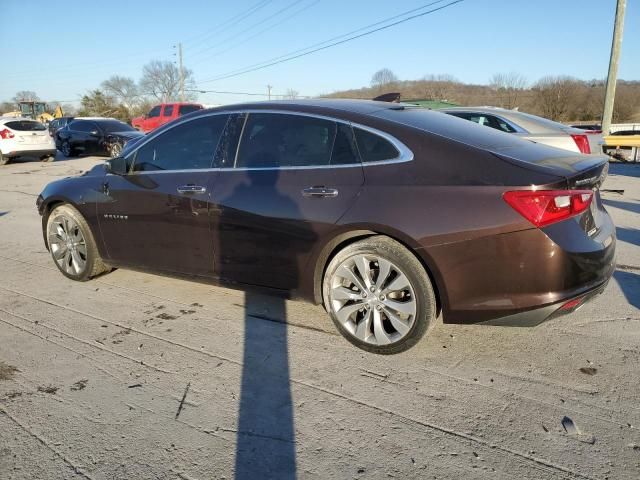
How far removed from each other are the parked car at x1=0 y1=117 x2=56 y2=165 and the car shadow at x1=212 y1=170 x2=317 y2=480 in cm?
1626

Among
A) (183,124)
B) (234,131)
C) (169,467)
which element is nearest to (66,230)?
(183,124)

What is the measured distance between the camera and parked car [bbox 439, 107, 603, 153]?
25.0 feet

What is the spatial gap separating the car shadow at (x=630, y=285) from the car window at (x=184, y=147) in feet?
12.0

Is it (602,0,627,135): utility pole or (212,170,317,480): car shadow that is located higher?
(602,0,627,135): utility pole

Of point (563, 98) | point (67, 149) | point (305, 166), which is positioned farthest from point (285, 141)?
point (563, 98)

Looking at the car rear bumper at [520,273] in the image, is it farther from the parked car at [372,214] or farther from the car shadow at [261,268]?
Result: the car shadow at [261,268]

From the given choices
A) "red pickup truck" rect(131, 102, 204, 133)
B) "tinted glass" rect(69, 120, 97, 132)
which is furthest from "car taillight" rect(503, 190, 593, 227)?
"red pickup truck" rect(131, 102, 204, 133)

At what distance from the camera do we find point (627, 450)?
7.28 feet


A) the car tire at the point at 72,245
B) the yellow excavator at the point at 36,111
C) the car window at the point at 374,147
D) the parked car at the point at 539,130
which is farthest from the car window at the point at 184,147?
the yellow excavator at the point at 36,111

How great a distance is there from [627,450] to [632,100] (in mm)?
53517

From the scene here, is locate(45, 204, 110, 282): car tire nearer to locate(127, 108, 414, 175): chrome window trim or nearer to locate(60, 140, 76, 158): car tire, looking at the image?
locate(127, 108, 414, 175): chrome window trim

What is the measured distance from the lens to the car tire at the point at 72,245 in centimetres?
454

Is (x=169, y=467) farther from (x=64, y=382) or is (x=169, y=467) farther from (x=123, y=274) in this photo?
(x=123, y=274)

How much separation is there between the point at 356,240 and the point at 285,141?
3.04ft
